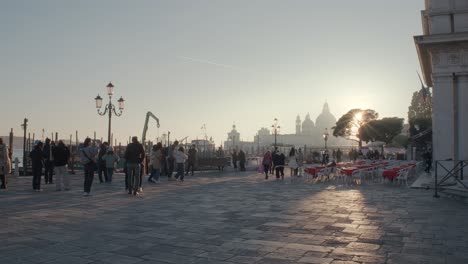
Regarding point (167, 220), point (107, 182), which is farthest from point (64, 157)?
point (167, 220)

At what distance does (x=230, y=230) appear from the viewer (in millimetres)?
6633

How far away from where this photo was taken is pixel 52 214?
8.09m

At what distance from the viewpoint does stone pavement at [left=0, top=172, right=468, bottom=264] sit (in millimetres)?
5027

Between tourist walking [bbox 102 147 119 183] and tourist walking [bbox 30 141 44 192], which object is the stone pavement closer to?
tourist walking [bbox 30 141 44 192]

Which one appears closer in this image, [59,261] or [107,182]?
[59,261]

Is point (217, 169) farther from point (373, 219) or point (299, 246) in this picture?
point (299, 246)

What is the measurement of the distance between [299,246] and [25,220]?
5.05 metres

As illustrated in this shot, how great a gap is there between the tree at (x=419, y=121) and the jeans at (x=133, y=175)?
21.0 meters

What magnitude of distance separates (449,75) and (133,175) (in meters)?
11.6

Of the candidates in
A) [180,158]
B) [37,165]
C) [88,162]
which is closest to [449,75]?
[180,158]

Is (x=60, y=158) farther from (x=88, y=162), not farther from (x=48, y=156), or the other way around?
(x=48, y=156)

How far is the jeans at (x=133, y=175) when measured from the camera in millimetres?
11602

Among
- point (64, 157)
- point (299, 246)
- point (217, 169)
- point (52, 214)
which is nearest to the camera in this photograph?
point (299, 246)

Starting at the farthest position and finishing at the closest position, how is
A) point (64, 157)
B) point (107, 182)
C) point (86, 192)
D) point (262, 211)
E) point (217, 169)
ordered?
point (217, 169), point (107, 182), point (64, 157), point (86, 192), point (262, 211)
